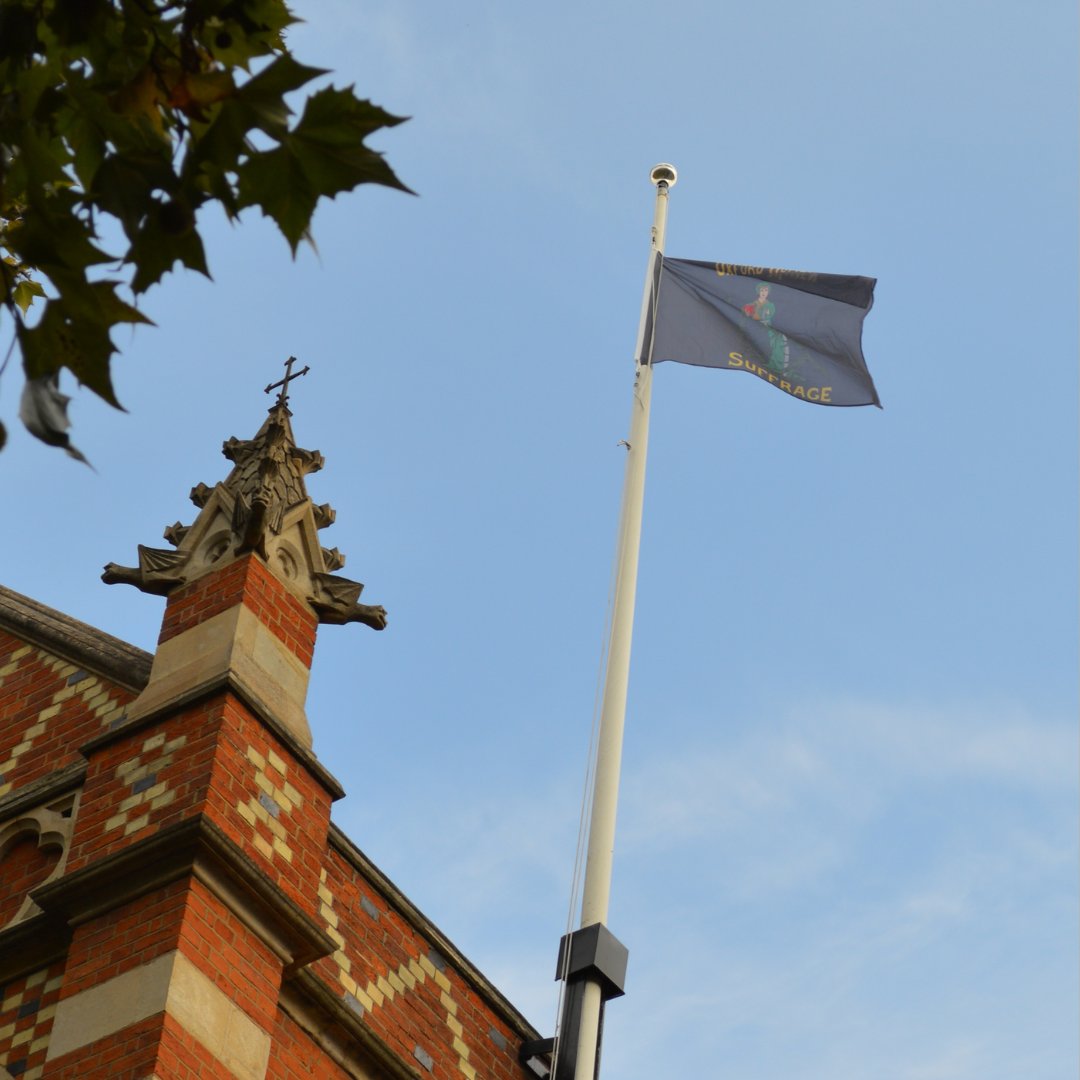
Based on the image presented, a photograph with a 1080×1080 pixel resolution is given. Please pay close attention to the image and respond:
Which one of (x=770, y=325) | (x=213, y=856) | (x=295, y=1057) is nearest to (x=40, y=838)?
(x=213, y=856)

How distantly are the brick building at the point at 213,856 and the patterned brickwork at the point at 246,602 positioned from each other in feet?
0.06

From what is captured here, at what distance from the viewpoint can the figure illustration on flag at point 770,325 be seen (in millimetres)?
17781

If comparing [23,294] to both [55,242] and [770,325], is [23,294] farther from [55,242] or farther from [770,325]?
[770,325]

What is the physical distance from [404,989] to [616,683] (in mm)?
3407

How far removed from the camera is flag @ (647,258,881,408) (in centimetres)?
1767

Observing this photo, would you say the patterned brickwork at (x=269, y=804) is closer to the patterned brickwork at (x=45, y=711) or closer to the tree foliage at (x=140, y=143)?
the patterned brickwork at (x=45, y=711)

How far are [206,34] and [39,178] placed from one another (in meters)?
0.58

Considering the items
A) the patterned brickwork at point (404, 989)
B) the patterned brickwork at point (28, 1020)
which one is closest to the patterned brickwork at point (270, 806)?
the patterned brickwork at point (404, 989)

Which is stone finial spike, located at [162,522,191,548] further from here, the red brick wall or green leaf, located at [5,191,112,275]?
green leaf, located at [5,191,112,275]

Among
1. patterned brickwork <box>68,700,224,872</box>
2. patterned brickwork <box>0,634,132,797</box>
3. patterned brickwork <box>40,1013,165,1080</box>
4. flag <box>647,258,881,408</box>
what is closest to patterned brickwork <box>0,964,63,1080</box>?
patterned brickwork <box>40,1013,165,1080</box>

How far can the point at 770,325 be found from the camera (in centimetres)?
1794

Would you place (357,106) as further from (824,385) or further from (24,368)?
(824,385)

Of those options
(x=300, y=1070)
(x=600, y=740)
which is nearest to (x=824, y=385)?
(x=600, y=740)

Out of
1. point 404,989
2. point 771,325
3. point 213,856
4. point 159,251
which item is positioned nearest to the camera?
point 159,251
